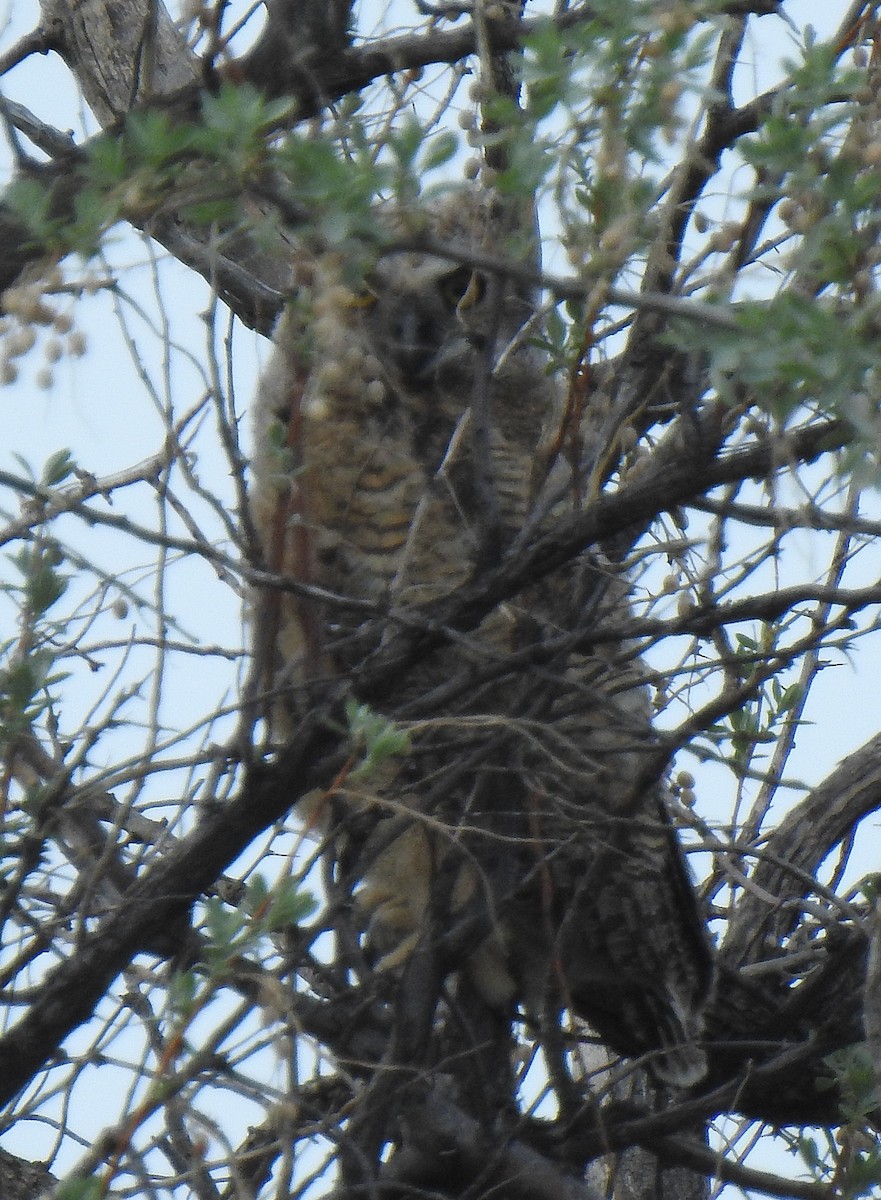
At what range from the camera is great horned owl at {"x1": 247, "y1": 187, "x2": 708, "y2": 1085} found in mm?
2555

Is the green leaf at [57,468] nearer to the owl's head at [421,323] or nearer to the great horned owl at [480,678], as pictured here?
the great horned owl at [480,678]

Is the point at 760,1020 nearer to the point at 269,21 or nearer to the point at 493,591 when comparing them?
the point at 493,591

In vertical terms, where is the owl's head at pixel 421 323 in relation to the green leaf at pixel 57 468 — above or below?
above

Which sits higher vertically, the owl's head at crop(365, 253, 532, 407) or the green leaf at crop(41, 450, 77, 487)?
the owl's head at crop(365, 253, 532, 407)

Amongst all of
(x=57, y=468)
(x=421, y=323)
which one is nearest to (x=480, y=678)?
(x=57, y=468)

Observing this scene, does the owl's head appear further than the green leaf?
Yes

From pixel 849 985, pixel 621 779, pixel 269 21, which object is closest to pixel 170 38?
pixel 269 21

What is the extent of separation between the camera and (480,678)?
248 cm

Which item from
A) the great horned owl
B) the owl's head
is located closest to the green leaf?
the great horned owl

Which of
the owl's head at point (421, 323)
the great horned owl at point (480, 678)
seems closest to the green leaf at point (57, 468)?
the great horned owl at point (480, 678)

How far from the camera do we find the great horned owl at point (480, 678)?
8.38 ft

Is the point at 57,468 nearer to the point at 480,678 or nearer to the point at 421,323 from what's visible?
the point at 480,678

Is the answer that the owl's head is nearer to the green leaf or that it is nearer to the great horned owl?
the great horned owl

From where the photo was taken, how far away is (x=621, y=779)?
349 centimetres
